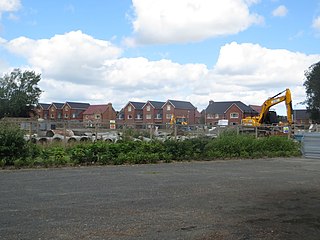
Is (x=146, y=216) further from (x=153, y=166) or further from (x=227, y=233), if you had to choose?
(x=153, y=166)

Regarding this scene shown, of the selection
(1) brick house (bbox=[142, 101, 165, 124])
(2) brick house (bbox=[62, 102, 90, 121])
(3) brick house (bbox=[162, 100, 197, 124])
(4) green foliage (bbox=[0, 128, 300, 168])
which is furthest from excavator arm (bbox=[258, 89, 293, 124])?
(2) brick house (bbox=[62, 102, 90, 121])

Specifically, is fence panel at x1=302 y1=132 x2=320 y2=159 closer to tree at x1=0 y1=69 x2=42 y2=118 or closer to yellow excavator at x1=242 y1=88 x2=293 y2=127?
yellow excavator at x1=242 y1=88 x2=293 y2=127

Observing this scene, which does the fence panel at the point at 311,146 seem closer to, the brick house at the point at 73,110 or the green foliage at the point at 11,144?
the green foliage at the point at 11,144

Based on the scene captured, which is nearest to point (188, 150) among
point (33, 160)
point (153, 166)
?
point (153, 166)

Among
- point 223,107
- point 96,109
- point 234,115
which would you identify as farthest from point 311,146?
point 96,109

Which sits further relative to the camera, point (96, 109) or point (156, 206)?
point (96, 109)

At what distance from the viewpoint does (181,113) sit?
347 feet

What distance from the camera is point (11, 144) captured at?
→ 629 inches

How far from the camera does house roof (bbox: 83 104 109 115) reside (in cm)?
11157

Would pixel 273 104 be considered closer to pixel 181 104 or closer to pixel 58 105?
pixel 181 104

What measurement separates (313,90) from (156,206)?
242 ft

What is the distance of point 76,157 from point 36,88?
86.2 m

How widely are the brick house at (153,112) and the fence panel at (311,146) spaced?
3919 inches

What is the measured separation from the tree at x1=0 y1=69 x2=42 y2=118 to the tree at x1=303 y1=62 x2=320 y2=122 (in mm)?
60956
